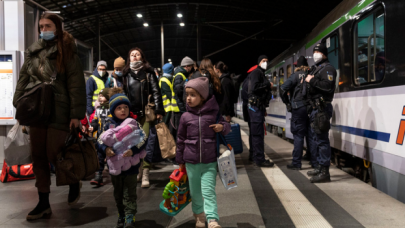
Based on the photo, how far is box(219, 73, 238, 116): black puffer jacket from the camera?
6172mm

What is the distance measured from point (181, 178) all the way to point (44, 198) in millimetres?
1591

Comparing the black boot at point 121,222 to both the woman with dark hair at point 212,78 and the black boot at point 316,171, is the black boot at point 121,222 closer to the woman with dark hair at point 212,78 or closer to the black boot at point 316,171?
the woman with dark hair at point 212,78

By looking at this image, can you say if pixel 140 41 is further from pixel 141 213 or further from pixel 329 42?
pixel 141 213

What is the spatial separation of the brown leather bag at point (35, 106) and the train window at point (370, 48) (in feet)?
13.4

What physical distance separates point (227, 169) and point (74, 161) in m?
1.68

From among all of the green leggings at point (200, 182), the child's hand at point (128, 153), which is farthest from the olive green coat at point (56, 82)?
the green leggings at point (200, 182)

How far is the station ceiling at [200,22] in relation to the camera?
17.5m

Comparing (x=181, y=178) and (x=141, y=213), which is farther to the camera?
(x=141, y=213)

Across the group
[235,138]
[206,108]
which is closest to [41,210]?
[206,108]

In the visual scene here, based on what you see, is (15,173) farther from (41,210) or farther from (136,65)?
(136,65)

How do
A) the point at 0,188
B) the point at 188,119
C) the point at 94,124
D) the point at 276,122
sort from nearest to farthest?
1. the point at 188,119
2. the point at 0,188
3. the point at 94,124
4. the point at 276,122

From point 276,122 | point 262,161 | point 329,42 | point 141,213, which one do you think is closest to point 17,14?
point 141,213

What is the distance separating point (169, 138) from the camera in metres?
5.01

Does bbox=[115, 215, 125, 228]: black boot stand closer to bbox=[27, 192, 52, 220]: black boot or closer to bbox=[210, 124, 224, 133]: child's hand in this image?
bbox=[27, 192, 52, 220]: black boot
